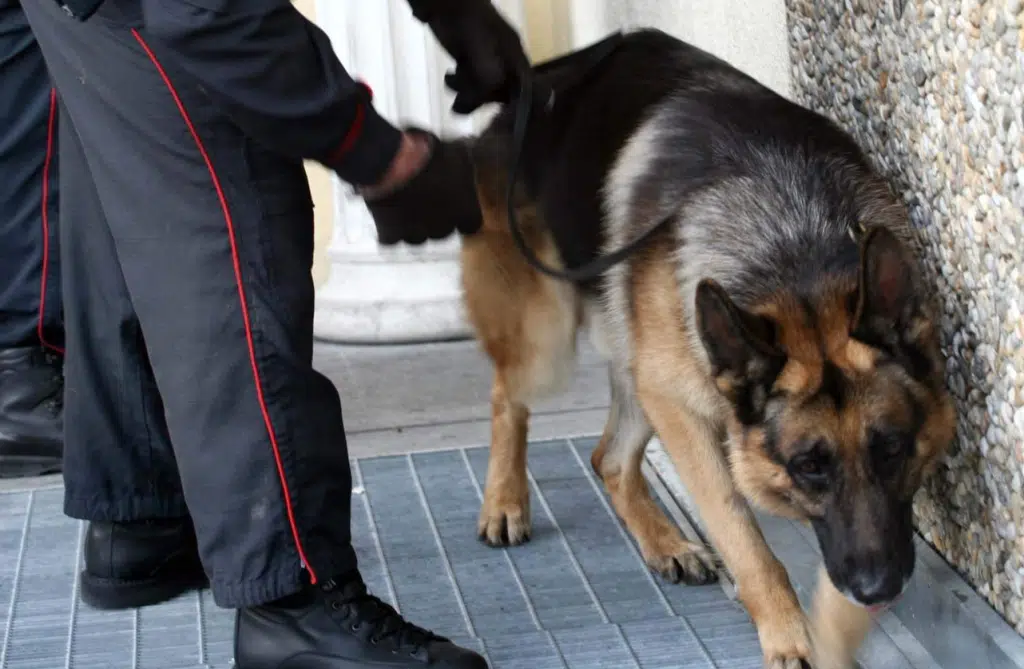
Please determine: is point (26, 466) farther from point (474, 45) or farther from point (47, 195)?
point (474, 45)

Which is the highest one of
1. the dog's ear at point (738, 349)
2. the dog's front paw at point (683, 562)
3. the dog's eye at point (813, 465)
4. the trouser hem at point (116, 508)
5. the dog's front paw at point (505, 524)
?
the dog's ear at point (738, 349)

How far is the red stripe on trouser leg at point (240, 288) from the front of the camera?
8.49 ft

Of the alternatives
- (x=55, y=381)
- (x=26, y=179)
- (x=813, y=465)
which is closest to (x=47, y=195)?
(x=26, y=179)

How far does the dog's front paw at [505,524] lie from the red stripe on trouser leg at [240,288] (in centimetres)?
93

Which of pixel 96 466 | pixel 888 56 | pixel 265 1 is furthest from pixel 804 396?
pixel 96 466

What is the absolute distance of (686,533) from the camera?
12.0ft

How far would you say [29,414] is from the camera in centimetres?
427

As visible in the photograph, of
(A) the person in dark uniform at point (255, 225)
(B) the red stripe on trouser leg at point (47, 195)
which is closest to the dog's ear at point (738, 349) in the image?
(A) the person in dark uniform at point (255, 225)

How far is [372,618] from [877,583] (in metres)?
1.03

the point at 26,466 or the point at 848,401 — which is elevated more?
the point at 848,401

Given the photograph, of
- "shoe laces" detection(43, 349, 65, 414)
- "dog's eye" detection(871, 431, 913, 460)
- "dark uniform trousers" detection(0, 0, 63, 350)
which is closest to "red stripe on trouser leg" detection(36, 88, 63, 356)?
"dark uniform trousers" detection(0, 0, 63, 350)

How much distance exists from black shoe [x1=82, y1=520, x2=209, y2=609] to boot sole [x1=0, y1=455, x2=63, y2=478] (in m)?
0.90

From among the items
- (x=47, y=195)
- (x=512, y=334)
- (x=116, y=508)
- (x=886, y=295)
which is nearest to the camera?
(x=886, y=295)

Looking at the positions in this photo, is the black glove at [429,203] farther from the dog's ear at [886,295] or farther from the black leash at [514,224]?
the dog's ear at [886,295]
